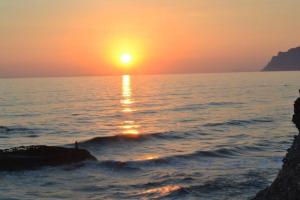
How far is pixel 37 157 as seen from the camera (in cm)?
3105

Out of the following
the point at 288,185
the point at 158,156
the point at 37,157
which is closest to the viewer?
the point at 288,185

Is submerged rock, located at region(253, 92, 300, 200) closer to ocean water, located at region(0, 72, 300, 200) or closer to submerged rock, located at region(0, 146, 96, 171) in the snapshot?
ocean water, located at region(0, 72, 300, 200)

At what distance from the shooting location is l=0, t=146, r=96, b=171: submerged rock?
3019 cm

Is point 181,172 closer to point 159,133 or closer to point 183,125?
point 159,133

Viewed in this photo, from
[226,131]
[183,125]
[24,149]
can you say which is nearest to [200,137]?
[226,131]

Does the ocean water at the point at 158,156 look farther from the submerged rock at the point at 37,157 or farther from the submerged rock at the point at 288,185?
the submerged rock at the point at 288,185

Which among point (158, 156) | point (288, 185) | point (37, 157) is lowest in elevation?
point (158, 156)

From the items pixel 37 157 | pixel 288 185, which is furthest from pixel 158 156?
pixel 288 185

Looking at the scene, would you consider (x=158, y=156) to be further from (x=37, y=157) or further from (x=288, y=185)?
(x=288, y=185)

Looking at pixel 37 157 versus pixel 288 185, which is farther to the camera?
pixel 37 157

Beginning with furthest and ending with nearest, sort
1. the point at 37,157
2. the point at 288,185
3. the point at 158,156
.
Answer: the point at 158,156 → the point at 37,157 → the point at 288,185

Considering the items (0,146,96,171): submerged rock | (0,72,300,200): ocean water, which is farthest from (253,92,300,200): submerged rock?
(0,146,96,171): submerged rock

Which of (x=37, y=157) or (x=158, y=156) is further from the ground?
(x=37, y=157)

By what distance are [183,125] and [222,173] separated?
30784mm
